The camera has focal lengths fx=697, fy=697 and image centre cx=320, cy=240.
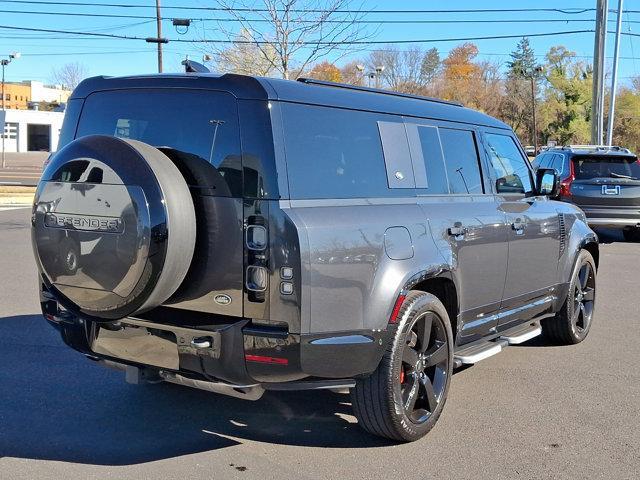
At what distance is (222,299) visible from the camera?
3.56 meters

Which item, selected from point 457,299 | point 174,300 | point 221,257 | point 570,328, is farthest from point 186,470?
point 570,328

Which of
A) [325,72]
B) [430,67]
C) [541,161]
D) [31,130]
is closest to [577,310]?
[541,161]

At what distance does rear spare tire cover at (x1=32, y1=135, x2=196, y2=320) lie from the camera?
3.40 m

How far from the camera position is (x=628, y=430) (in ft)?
14.6

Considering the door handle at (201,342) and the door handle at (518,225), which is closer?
the door handle at (201,342)

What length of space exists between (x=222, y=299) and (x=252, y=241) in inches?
13.8

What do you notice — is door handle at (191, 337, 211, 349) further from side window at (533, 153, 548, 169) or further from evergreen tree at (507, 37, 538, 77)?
evergreen tree at (507, 37, 538, 77)

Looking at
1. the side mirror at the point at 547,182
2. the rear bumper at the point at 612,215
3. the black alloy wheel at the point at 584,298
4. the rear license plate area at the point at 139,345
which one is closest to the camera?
the rear license plate area at the point at 139,345

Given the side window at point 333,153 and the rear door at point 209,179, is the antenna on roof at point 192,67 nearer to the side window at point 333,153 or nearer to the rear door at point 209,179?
the rear door at point 209,179

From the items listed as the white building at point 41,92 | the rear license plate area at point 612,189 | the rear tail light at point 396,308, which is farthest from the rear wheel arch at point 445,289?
the white building at point 41,92

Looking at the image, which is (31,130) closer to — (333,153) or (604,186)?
(604,186)

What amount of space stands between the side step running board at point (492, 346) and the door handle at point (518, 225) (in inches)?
31.0

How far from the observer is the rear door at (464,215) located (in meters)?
4.41

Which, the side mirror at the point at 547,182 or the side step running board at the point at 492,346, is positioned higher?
the side mirror at the point at 547,182
